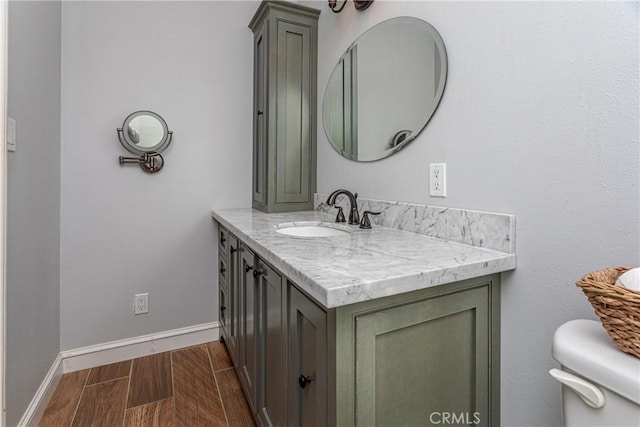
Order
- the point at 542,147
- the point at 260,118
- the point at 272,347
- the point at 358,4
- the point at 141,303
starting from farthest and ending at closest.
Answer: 1. the point at 260,118
2. the point at 141,303
3. the point at 358,4
4. the point at 272,347
5. the point at 542,147

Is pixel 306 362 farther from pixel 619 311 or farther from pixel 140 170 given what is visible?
pixel 140 170

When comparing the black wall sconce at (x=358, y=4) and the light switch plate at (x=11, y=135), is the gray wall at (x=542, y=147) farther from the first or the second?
the light switch plate at (x=11, y=135)

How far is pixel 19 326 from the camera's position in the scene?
4.09ft

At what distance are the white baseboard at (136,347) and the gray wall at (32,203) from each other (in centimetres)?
A: 13

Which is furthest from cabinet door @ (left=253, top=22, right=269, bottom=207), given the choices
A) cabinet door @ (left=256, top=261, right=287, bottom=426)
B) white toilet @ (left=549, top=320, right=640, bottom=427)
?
white toilet @ (left=549, top=320, right=640, bottom=427)

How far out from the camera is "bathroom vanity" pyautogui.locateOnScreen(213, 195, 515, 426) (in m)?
0.72

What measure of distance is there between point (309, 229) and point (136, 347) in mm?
1331

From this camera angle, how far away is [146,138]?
1.90 metres

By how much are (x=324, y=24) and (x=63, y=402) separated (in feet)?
8.11

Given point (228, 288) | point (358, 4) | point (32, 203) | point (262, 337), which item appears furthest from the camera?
point (228, 288)

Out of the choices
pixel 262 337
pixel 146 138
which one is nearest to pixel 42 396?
pixel 262 337

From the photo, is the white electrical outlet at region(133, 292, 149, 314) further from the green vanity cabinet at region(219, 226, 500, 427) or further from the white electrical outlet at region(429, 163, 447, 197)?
the white electrical outlet at region(429, 163, 447, 197)

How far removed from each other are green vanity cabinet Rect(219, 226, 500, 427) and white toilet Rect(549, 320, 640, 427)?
10.9 inches

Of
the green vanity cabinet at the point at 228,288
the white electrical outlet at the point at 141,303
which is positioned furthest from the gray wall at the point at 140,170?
the green vanity cabinet at the point at 228,288
